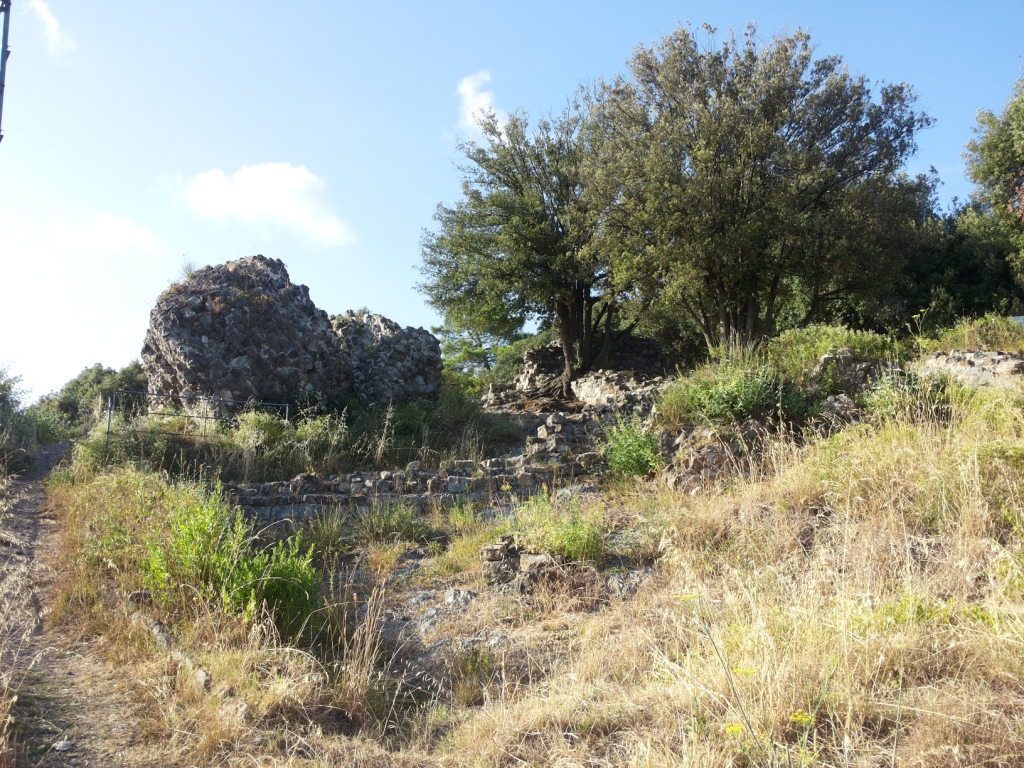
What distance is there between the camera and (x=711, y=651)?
4.11 metres

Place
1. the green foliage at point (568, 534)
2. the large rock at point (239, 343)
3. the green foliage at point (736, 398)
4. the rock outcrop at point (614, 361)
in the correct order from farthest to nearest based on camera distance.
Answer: the rock outcrop at point (614, 361) → the large rock at point (239, 343) → the green foliage at point (736, 398) → the green foliage at point (568, 534)

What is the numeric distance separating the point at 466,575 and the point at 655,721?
12.2 ft

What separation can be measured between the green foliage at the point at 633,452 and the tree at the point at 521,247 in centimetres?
892

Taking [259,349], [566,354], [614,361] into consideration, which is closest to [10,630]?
[259,349]

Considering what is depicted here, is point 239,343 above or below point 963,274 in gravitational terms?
below

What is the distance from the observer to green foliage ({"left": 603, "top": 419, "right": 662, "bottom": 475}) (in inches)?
377

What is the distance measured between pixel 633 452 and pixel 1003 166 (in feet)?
51.6

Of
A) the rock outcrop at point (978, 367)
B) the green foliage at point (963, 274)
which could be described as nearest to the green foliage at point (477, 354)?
the green foliage at point (963, 274)

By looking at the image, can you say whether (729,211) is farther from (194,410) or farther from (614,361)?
(194,410)

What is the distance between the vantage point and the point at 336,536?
8562 mm

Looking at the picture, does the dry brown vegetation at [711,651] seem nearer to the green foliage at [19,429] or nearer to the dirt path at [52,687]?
the dirt path at [52,687]

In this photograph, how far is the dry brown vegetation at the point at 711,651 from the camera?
3428 mm

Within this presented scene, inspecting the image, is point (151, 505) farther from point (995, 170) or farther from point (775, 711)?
point (995, 170)

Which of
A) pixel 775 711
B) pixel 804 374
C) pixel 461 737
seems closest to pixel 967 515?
pixel 775 711
